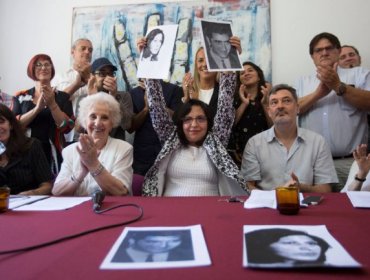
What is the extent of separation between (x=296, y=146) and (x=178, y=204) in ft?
3.51

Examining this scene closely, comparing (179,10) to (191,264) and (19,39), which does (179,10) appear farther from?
(191,264)

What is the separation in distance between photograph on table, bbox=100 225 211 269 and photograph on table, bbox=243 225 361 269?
119 mm

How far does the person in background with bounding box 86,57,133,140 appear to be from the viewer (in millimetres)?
2410

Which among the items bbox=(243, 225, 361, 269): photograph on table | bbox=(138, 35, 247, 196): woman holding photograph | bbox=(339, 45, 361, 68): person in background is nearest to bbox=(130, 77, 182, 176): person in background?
bbox=(138, 35, 247, 196): woman holding photograph

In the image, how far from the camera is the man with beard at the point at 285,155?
2027 millimetres

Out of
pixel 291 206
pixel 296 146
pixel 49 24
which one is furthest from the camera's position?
pixel 49 24

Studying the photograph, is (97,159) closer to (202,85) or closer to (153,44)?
(153,44)

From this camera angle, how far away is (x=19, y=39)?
12.0ft

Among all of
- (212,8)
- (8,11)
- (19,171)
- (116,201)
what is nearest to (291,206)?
(116,201)

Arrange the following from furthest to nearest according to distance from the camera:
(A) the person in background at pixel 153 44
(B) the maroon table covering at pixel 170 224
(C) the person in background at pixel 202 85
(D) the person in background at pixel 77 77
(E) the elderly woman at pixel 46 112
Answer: (D) the person in background at pixel 77 77
(C) the person in background at pixel 202 85
(E) the elderly woman at pixel 46 112
(A) the person in background at pixel 153 44
(B) the maroon table covering at pixel 170 224

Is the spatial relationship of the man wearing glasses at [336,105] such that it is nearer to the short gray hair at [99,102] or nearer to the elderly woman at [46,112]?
the short gray hair at [99,102]

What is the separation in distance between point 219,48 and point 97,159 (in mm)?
1007

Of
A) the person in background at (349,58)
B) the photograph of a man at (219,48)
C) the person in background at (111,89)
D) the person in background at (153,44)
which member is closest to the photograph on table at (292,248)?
the photograph of a man at (219,48)

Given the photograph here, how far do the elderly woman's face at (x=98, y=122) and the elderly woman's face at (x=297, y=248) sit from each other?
4.29 feet
